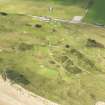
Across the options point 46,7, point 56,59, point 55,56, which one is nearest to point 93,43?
point 55,56

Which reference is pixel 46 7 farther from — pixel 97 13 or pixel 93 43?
pixel 93 43

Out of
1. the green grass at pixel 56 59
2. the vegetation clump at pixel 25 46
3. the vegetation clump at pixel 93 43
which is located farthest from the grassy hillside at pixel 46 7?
the vegetation clump at pixel 25 46

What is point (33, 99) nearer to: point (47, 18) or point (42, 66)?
point (42, 66)

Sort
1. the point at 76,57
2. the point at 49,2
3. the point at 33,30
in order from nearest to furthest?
1. the point at 76,57
2. the point at 33,30
3. the point at 49,2

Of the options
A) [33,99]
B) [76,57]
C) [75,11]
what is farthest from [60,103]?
[75,11]

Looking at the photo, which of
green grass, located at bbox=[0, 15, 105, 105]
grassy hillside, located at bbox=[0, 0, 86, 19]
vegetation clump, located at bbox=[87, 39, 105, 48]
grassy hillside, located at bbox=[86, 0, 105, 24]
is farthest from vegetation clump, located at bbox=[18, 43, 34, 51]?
grassy hillside, located at bbox=[86, 0, 105, 24]

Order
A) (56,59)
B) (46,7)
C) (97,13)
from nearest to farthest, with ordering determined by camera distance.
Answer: (56,59) → (97,13) → (46,7)
